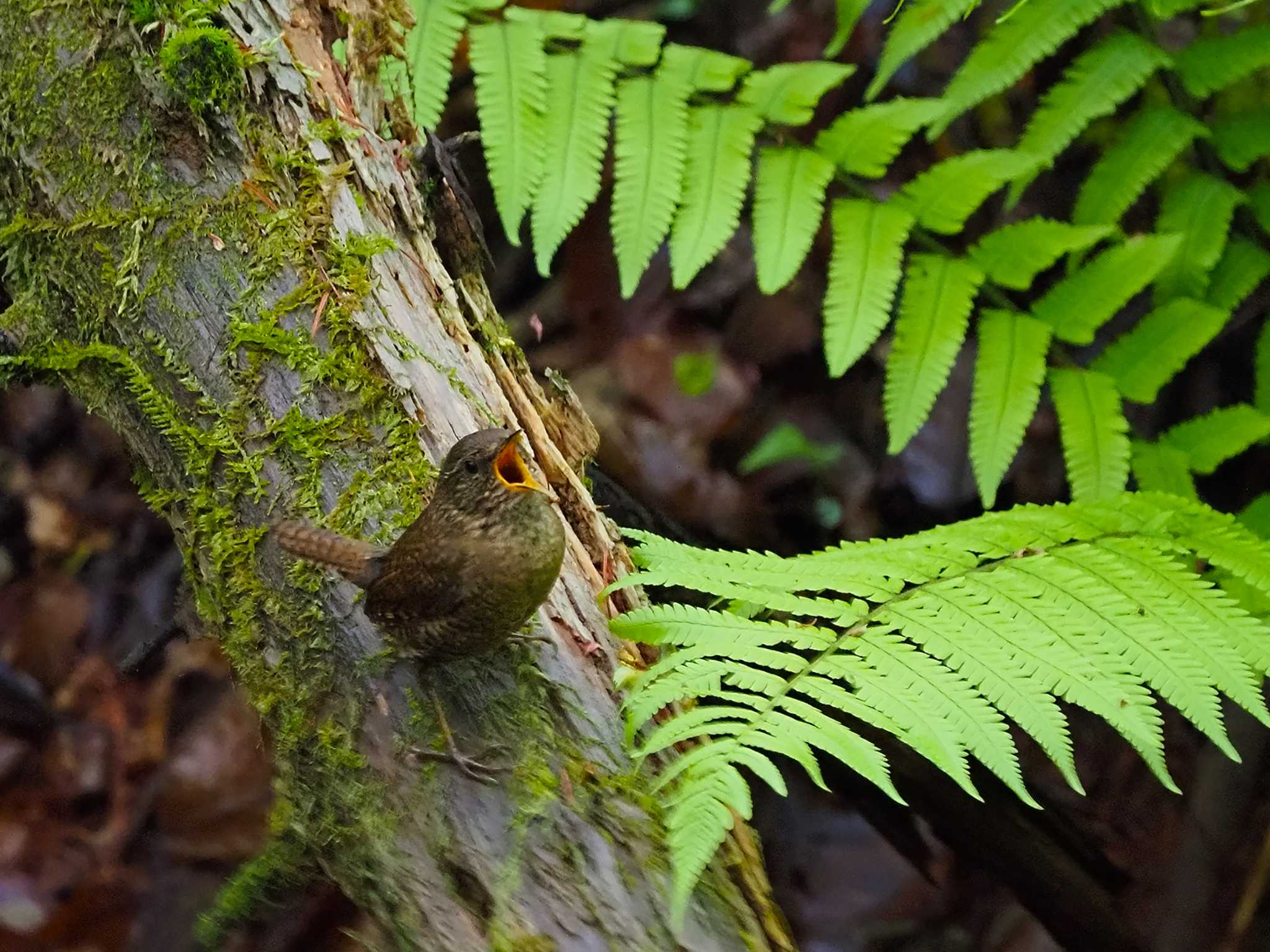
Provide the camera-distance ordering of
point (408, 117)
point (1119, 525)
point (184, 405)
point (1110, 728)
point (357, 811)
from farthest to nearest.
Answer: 1. point (1110, 728)
2. point (408, 117)
3. point (1119, 525)
4. point (184, 405)
5. point (357, 811)

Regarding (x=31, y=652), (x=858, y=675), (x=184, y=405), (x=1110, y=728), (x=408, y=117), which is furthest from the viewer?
(x=31, y=652)

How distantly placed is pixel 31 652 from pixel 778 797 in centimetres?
262

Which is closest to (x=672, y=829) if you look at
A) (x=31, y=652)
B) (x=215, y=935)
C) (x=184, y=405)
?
(x=184, y=405)

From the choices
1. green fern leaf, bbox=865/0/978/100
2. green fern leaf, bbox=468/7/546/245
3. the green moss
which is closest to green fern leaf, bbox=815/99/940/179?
green fern leaf, bbox=865/0/978/100

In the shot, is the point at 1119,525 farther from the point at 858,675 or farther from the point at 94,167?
the point at 94,167

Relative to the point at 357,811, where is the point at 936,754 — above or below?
above

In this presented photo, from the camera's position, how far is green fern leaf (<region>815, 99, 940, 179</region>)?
2592mm

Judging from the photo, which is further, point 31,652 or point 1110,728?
point 31,652

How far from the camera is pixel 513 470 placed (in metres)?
1.92

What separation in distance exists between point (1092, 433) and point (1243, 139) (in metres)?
0.93

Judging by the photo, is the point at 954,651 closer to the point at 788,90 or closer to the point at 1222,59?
the point at 788,90

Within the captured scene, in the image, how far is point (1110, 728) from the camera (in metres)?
3.11

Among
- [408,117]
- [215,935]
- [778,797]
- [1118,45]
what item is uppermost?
[1118,45]

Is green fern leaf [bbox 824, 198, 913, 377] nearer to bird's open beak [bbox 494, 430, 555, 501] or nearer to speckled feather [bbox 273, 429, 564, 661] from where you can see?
bird's open beak [bbox 494, 430, 555, 501]
